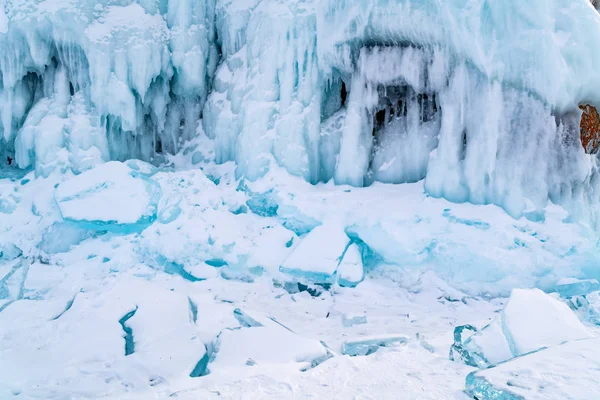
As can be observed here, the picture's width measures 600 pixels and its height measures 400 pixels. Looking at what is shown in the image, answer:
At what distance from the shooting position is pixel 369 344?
4.40 m

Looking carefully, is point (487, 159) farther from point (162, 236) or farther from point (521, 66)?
point (162, 236)

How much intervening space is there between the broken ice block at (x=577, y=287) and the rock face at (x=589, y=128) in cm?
197

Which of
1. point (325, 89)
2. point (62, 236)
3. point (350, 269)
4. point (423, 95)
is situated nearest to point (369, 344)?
point (350, 269)

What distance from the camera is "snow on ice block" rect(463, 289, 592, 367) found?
352 cm

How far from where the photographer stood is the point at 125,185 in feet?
27.2

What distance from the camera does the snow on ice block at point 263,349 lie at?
12.5 ft

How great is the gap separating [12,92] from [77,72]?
154 centimetres

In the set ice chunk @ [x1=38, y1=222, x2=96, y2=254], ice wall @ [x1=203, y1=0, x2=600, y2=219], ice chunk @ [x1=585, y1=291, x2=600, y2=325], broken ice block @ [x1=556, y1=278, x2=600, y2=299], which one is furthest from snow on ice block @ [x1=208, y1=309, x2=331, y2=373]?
ice chunk @ [x1=38, y1=222, x2=96, y2=254]

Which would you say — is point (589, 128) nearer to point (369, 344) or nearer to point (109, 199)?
point (369, 344)

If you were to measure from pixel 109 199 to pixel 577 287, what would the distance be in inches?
292

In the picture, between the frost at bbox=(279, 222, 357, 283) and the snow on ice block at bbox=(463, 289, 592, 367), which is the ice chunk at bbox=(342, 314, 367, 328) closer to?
the frost at bbox=(279, 222, 357, 283)

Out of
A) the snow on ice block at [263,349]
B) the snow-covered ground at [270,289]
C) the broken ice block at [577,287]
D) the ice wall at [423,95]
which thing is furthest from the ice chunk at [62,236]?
the broken ice block at [577,287]

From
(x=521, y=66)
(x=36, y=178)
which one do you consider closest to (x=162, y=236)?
(x=36, y=178)

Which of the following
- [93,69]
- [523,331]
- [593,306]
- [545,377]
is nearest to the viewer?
[545,377]
